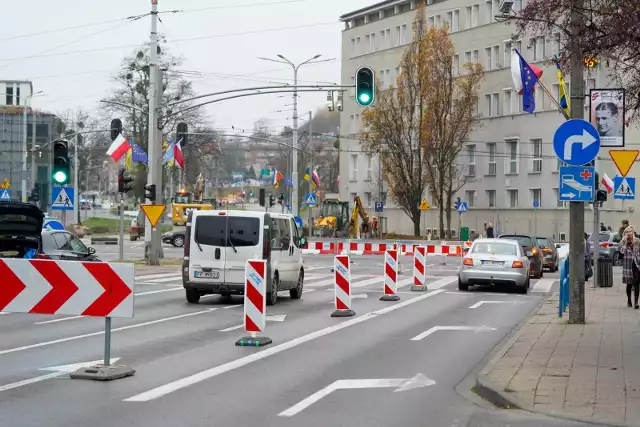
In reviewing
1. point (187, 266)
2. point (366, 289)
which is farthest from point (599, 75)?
point (187, 266)

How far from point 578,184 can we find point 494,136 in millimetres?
→ 60121

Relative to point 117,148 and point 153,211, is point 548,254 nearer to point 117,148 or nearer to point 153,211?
point 153,211

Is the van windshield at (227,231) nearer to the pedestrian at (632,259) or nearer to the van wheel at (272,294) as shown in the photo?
the van wheel at (272,294)

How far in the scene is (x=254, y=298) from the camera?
14406 mm

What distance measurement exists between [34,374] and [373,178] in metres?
78.3

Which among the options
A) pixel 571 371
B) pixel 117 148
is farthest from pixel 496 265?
pixel 117 148

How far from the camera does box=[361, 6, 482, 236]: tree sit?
7138 centimetres

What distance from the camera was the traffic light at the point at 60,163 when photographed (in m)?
26.8

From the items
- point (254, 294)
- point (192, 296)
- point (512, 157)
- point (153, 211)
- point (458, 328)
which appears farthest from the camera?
point (512, 157)

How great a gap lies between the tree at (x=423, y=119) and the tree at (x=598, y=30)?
57306 millimetres

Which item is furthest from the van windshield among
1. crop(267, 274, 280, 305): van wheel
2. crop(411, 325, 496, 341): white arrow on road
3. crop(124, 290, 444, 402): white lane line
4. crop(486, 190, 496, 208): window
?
crop(486, 190, 496, 208): window

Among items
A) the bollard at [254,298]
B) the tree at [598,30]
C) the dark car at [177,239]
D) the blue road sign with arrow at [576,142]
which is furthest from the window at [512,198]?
the bollard at [254,298]

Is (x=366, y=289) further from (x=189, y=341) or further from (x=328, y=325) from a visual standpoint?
(x=189, y=341)

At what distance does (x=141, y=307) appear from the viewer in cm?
2153
